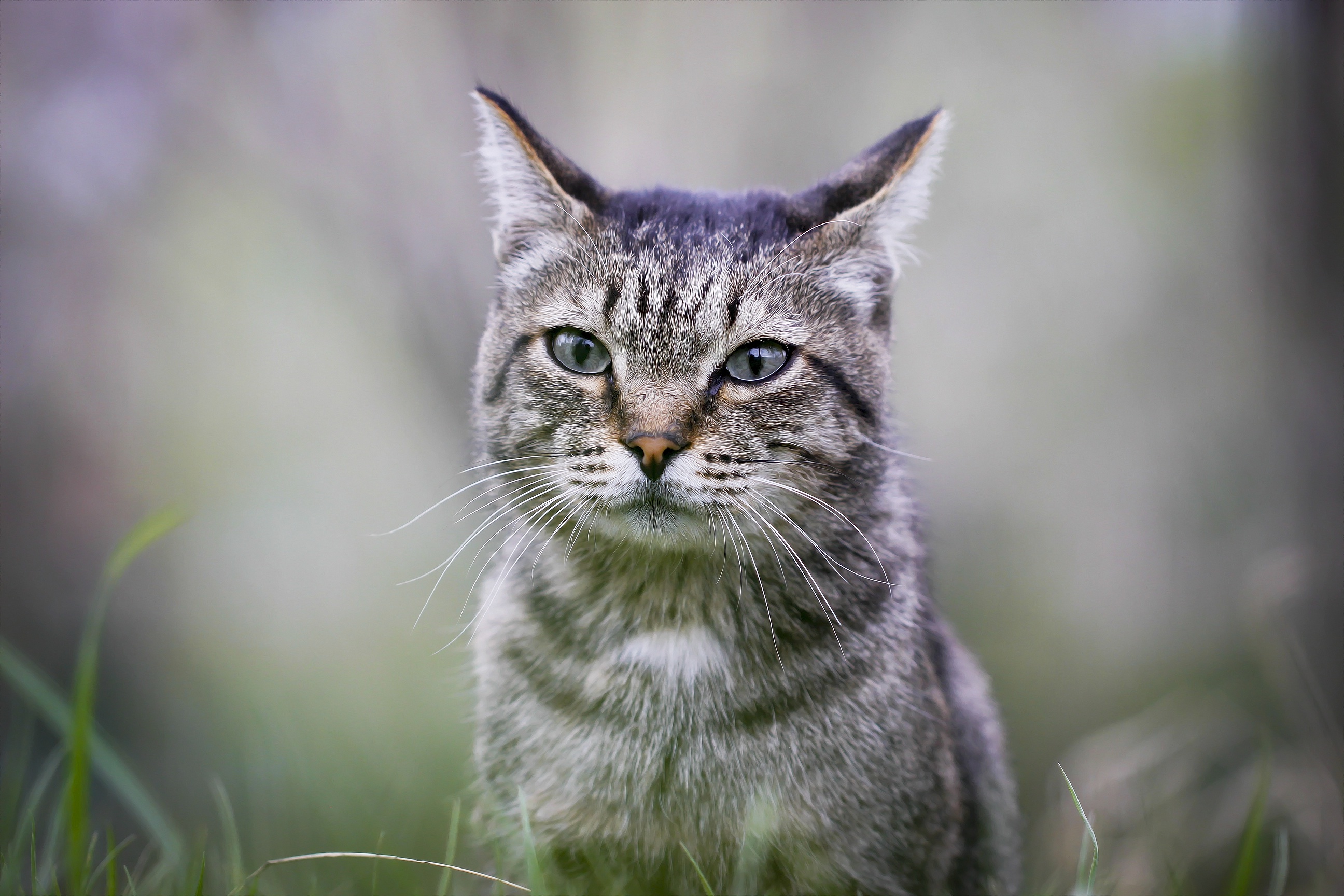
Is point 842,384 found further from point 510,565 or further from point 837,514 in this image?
point 510,565

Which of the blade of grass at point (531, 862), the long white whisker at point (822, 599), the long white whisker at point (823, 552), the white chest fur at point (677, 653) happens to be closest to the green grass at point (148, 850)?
the blade of grass at point (531, 862)

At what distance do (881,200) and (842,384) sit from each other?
0.49m

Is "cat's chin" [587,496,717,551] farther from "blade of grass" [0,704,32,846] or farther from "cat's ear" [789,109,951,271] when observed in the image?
"blade of grass" [0,704,32,846]

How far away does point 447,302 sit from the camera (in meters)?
4.06

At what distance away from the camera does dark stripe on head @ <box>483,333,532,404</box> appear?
2.30m

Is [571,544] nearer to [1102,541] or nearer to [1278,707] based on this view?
[1278,707]

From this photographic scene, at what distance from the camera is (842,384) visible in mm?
2215

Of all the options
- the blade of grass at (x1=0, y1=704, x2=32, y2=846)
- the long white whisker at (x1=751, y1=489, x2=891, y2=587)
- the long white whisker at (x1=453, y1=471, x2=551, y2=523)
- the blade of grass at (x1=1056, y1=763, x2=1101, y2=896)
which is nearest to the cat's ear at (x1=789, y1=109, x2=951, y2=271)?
the long white whisker at (x1=751, y1=489, x2=891, y2=587)

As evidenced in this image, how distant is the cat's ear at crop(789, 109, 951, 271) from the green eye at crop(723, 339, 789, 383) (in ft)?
1.04

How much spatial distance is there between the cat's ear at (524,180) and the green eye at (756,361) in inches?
23.1

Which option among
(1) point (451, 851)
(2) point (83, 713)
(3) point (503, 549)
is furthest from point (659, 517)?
(2) point (83, 713)

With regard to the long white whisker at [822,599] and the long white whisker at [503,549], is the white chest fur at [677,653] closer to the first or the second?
the long white whisker at [822,599]

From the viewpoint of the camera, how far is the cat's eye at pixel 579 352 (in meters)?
2.18

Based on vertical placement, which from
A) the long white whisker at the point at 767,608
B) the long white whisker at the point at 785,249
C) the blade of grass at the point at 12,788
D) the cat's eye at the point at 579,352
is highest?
the long white whisker at the point at 785,249
